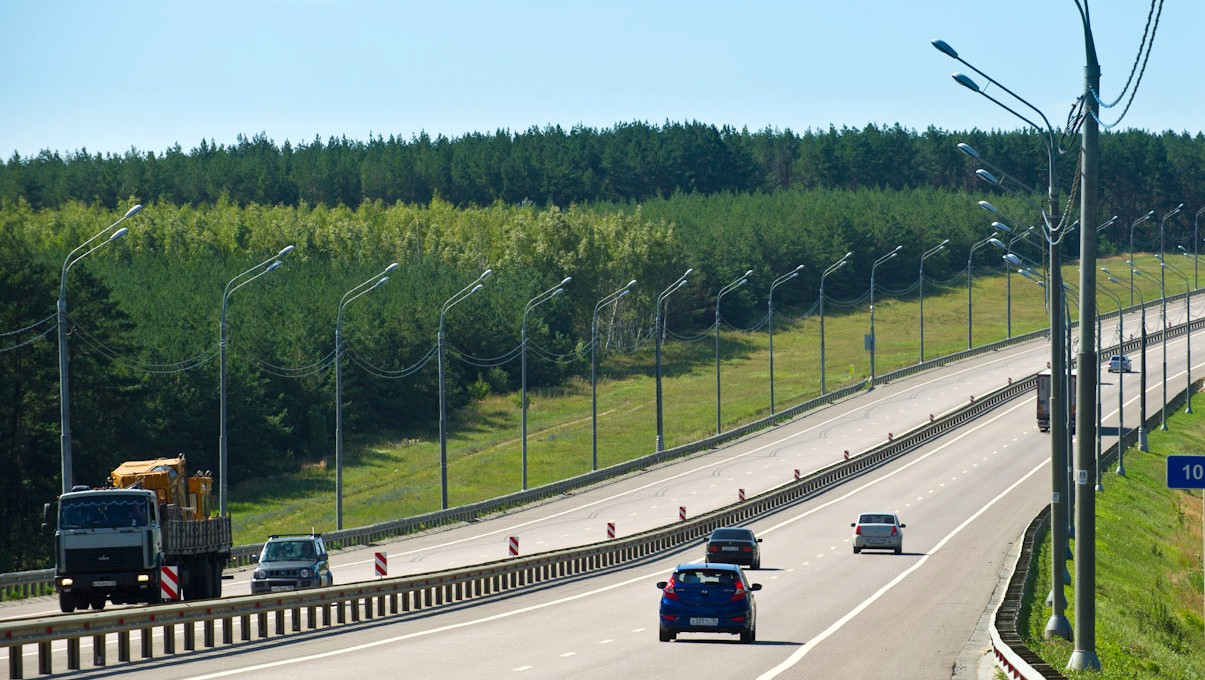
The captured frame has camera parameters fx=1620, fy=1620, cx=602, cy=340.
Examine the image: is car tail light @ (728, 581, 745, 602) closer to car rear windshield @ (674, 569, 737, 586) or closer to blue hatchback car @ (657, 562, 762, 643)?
blue hatchback car @ (657, 562, 762, 643)

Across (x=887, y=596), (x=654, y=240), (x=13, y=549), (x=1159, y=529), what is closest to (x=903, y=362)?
(x=654, y=240)

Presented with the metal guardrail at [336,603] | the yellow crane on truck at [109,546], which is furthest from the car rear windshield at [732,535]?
the yellow crane on truck at [109,546]

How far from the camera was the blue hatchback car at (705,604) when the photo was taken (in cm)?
2786

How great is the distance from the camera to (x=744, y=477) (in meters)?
83.9

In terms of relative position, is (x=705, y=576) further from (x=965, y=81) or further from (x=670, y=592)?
(x=965, y=81)

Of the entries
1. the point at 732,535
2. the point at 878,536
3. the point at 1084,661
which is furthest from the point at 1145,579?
the point at 1084,661

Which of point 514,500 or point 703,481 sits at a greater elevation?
point 514,500

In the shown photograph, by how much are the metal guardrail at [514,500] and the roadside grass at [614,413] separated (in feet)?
11.3

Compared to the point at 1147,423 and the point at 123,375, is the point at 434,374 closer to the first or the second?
the point at 123,375

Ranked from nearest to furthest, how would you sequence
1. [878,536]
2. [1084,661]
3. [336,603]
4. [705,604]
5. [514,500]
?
[1084,661]
[705,604]
[336,603]
[878,536]
[514,500]

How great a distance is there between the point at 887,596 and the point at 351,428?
251 feet

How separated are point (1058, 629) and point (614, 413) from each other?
92.2 metres

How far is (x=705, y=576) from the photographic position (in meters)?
27.8

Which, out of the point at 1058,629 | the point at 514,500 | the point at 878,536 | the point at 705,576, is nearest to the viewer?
the point at 705,576
